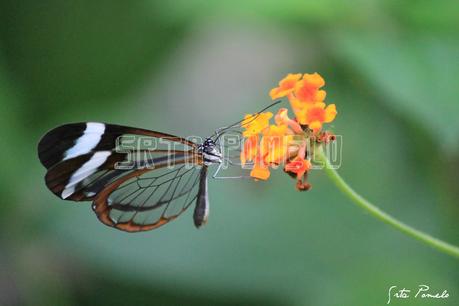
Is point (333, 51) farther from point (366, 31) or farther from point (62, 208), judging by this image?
point (62, 208)

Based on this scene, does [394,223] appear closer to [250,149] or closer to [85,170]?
[250,149]

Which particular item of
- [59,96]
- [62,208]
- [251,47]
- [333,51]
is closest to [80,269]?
[62,208]

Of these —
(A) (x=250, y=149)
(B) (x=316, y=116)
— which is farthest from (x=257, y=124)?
(B) (x=316, y=116)

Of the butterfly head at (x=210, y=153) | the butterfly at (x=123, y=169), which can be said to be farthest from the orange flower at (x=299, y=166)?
the butterfly head at (x=210, y=153)

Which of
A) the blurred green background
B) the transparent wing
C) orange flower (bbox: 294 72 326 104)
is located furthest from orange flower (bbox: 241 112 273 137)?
the blurred green background

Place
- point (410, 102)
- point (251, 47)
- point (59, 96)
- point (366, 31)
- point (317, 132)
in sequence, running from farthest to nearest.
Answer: point (251, 47)
point (59, 96)
point (366, 31)
point (410, 102)
point (317, 132)

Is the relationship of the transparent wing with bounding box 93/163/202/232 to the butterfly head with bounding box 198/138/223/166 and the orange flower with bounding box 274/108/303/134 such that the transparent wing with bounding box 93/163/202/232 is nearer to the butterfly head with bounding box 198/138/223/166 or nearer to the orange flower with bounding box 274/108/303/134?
the butterfly head with bounding box 198/138/223/166
